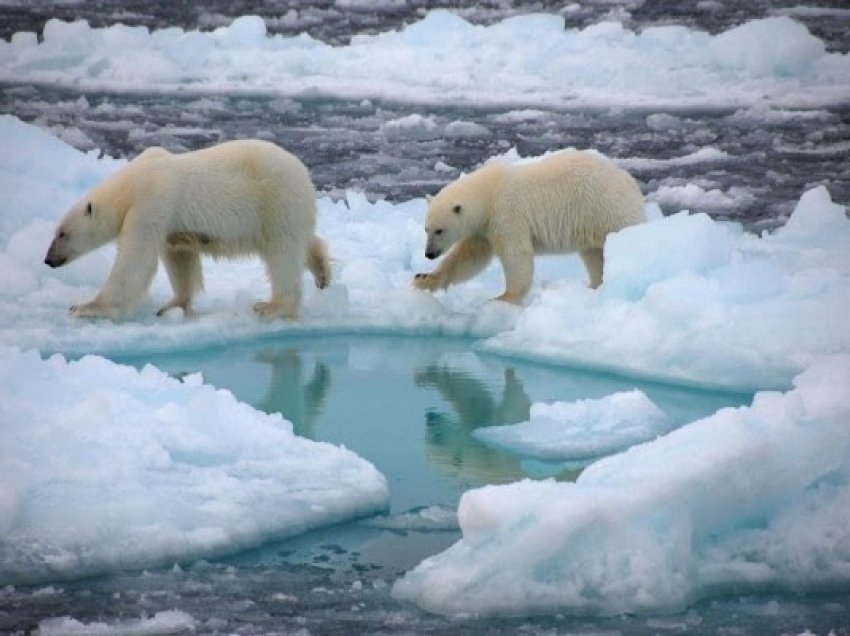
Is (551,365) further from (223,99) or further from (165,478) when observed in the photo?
(223,99)

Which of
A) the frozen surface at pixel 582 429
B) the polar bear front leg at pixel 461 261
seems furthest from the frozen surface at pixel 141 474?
the polar bear front leg at pixel 461 261

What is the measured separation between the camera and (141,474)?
4891 millimetres

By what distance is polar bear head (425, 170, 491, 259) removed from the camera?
7773mm

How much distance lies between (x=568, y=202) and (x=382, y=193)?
3943 millimetres

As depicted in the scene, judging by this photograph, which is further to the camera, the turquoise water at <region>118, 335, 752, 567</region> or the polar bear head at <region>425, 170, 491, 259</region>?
the polar bear head at <region>425, 170, 491, 259</region>

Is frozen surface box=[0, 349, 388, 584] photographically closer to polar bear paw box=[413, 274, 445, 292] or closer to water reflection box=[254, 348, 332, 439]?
water reflection box=[254, 348, 332, 439]

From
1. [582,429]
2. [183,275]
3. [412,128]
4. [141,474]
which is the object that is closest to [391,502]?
[141,474]

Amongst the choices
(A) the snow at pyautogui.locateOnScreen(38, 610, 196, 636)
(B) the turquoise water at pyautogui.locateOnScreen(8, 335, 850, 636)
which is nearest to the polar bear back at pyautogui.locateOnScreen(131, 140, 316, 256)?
(B) the turquoise water at pyautogui.locateOnScreen(8, 335, 850, 636)

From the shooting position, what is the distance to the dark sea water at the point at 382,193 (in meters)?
4.16

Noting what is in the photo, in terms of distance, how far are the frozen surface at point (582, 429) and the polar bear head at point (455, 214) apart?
1883mm

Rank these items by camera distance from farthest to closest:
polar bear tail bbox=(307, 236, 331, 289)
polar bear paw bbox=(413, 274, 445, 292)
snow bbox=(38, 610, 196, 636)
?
polar bear paw bbox=(413, 274, 445, 292), polar bear tail bbox=(307, 236, 331, 289), snow bbox=(38, 610, 196, 636)

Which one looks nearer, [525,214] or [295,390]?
[295,390]

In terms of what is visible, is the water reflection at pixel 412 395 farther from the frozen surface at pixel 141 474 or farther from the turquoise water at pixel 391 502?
the frozen surface at pixel 141 474

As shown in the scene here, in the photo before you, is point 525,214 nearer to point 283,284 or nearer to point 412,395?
point 283,284
